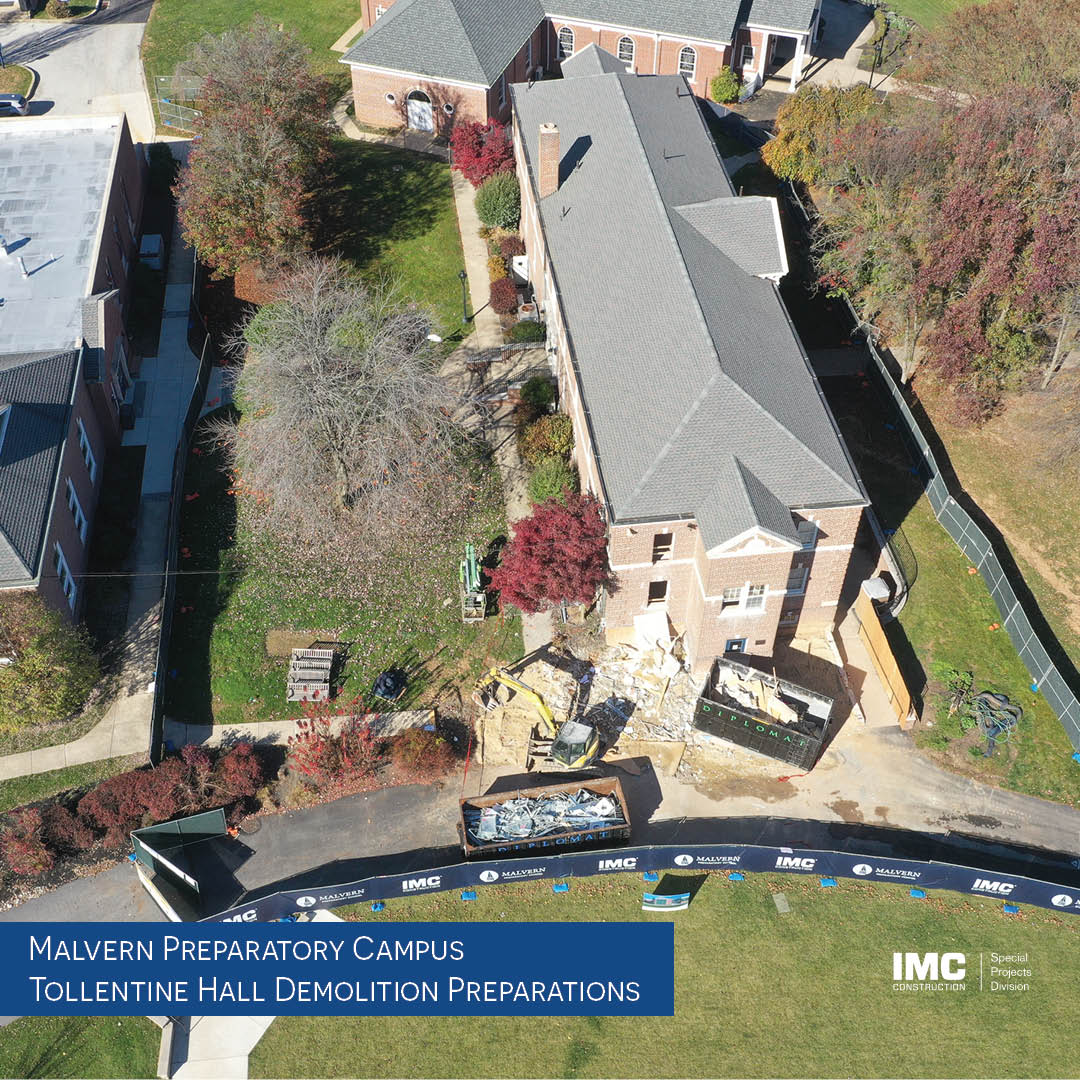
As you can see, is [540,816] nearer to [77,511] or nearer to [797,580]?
[797,580]

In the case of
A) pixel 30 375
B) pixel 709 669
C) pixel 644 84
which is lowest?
pixel 709 669

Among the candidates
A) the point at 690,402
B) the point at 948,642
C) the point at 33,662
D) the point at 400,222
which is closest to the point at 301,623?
the point at 33,662

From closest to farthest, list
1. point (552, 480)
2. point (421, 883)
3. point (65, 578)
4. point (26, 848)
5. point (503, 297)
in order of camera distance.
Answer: point (421, 883), point (26, 848), point (65, 578), point (552, 480), point (503, 297)

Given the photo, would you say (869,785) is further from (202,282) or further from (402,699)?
(202,282)

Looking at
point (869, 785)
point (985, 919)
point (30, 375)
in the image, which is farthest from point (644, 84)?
point (985, 919)

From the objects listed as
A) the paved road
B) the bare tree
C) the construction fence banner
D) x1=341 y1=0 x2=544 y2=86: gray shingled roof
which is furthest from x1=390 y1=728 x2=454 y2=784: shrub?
the paved road

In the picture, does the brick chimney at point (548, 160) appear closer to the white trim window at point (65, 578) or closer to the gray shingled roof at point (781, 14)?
the white trim window at point (65, 578)
